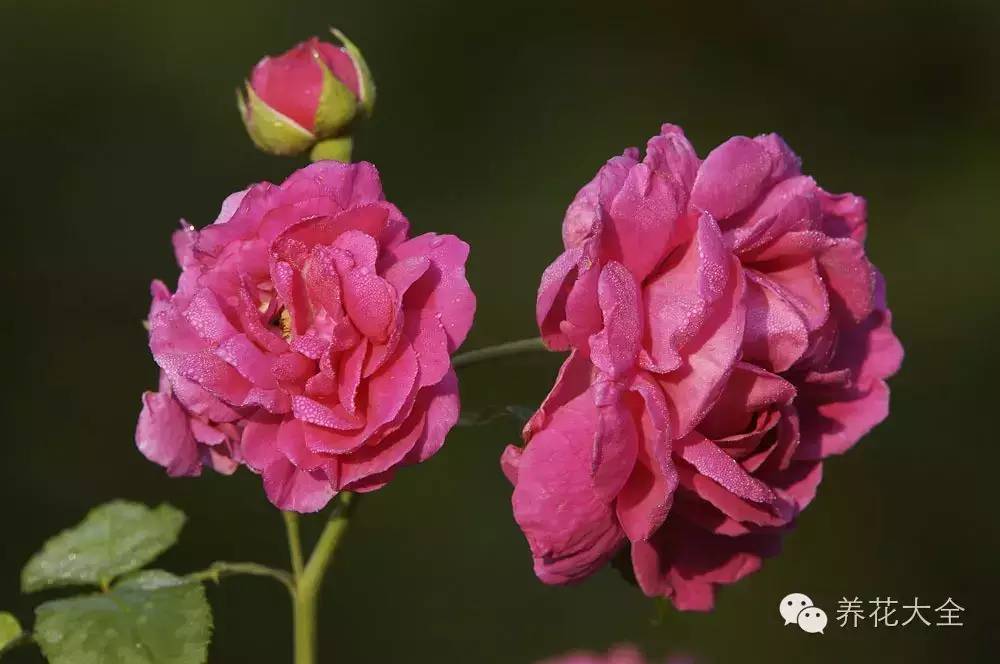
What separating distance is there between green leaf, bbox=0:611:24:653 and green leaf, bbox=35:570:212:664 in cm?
2

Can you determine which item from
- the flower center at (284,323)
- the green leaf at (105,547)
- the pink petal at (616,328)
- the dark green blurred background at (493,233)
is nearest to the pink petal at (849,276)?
the pink petal at (616,328)

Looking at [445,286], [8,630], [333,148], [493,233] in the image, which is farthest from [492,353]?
[493,233]

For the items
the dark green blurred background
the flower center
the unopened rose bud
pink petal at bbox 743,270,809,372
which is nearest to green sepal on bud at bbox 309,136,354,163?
the unopened rose bud

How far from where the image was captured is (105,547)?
791 mm

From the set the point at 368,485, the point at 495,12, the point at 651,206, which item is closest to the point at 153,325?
the point at 368,485

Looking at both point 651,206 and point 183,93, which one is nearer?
point 651,206

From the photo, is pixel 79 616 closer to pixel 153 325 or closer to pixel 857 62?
pixel 153 325

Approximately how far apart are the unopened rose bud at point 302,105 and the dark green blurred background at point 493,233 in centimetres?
167

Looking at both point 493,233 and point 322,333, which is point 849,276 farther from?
point 493,233

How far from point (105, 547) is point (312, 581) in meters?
0.16

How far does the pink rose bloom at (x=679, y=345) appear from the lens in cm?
58

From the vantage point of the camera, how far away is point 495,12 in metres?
3.21

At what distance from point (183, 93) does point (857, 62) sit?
1.62 m

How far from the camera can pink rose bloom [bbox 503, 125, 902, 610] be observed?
583 mm
